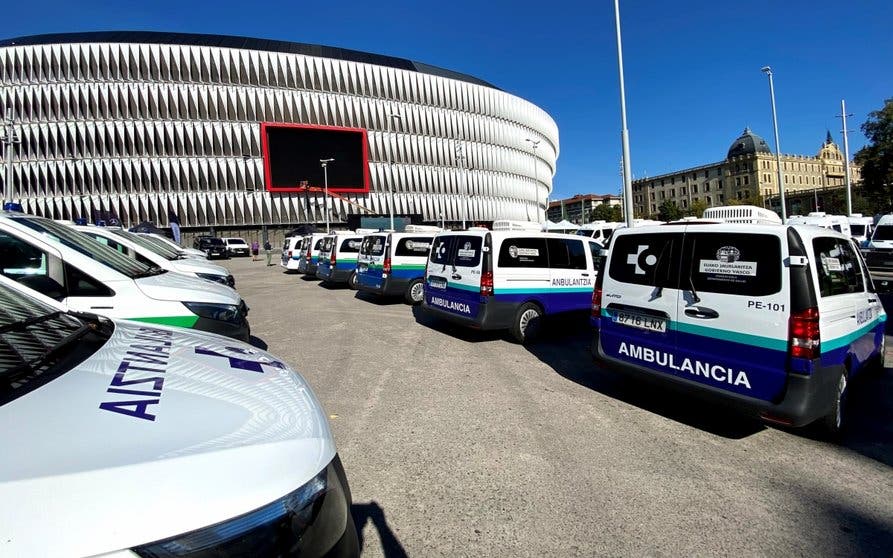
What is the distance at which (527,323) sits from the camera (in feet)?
26.1

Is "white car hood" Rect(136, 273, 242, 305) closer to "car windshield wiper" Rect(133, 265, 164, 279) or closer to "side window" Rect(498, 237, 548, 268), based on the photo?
"car windshield wiper" Rect(133, 265, 164, 279)

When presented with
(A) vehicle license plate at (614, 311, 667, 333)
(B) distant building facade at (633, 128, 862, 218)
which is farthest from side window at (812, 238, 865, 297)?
(B) distant building facade at (633, 128, 862, 218)

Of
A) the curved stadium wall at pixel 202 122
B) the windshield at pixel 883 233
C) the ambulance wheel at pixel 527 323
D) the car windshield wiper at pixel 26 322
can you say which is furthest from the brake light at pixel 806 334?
the curved stadium wall at pixel 202 122

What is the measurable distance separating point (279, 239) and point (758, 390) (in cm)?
5721

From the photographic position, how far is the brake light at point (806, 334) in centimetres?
364

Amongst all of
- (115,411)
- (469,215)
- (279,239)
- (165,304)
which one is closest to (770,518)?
(115,411)

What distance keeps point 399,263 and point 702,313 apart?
8.35 meters

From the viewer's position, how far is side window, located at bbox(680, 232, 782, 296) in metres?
3.88

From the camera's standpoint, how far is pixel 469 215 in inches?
2662

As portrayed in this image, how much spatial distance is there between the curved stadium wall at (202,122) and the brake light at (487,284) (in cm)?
3863

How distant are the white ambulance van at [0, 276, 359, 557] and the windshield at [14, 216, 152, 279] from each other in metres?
3.13

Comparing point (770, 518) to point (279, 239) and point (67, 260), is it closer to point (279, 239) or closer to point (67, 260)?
point (67, 260)

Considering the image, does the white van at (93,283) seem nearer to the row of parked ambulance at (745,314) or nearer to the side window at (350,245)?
the row of parked ambulance at (745,314)

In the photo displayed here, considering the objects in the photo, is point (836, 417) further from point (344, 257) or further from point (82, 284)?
point (344, 257)
